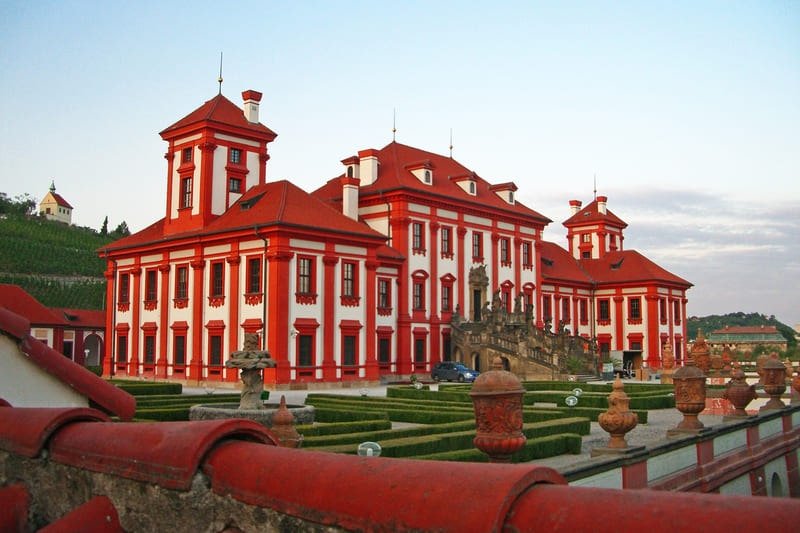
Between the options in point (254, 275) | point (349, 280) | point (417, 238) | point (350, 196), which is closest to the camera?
point (254, 275)

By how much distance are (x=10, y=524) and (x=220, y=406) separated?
16.6 m

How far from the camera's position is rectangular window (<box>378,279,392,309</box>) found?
41812mm

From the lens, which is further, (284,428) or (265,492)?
(284,428)

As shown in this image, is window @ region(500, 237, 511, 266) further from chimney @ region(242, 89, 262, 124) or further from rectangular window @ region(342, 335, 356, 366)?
chimney @ region(242, 89, 262, 124)

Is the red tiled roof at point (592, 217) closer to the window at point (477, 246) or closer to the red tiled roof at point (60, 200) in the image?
the window at point (477, 246)

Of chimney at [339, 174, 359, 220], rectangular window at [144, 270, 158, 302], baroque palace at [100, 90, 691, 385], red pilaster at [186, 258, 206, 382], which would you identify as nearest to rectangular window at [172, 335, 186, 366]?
baroque palace at [100, 90, 691, 385]

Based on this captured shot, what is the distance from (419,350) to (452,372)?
2.63 m

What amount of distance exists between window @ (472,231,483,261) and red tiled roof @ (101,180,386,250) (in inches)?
408

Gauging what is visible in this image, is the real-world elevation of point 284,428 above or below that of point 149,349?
below

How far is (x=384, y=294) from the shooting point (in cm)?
4206

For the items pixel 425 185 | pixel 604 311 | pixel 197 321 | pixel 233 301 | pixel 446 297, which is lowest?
pixel 197 321

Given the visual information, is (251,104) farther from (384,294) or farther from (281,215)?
(384,294)

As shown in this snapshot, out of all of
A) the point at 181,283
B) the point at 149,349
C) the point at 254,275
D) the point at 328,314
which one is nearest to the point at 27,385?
the point at 254,275

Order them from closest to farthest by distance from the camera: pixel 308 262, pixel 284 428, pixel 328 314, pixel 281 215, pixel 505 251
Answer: pixel 284 428 < pixel 281 215 < pixel 308 262 < pixel 328 314 < pixel 505 251
